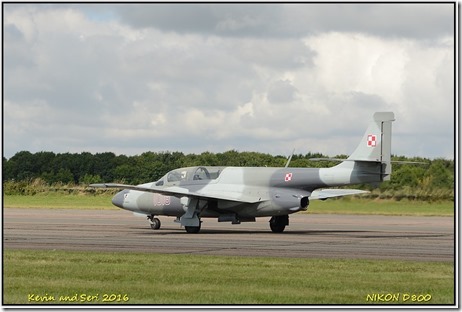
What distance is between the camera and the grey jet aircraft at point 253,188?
113 feet

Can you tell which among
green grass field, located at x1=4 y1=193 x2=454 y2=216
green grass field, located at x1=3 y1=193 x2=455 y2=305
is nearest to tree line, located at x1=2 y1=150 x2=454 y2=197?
green grass field, located at x1=4 y1=193 x2=454 y2=216

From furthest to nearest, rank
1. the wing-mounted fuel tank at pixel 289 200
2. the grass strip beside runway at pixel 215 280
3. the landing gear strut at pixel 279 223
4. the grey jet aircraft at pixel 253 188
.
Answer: the landing gear strut at pixel 279 223 < the wing-mounted fuel tank at pixel 289 200 < the grey jet aircraft at pixel 253 188 < the grass strip beside runway at pixel 215 280

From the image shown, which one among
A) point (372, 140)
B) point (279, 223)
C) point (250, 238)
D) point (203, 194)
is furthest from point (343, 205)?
point (250, 238)

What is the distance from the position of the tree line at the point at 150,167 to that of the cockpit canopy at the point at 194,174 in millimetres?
3897

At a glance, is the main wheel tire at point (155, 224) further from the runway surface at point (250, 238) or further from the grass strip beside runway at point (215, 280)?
the grass strip beside runway at point (215, 280)

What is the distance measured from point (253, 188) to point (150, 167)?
776 inches

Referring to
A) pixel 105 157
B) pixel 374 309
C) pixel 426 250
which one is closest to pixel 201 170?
pixel 426 250

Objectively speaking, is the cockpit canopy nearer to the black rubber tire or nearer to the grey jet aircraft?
the grey jet aircraft

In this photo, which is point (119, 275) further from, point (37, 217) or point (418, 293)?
point (37, 217)

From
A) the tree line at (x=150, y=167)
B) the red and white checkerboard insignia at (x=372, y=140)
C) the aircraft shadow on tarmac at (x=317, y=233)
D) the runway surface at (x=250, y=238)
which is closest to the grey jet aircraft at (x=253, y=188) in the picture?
the red and white checkerboard insignia at (x=372, y=140)

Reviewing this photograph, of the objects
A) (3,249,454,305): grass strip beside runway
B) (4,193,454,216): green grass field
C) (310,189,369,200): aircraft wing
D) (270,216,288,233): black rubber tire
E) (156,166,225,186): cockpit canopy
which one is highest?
(156,166,225,186): cockpit canopy

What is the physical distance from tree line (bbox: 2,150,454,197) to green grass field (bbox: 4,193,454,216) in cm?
97

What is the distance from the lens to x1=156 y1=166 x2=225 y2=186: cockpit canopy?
37.4 m

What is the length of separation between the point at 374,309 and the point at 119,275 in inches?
239
